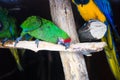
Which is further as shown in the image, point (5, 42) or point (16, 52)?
point (16, 52)

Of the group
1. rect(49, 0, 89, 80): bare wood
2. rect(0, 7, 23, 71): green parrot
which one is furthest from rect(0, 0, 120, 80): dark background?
rect(49, 0, 89, 80): bare wood

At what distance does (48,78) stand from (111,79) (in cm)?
68

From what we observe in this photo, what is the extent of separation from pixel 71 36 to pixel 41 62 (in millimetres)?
Answer: 1191

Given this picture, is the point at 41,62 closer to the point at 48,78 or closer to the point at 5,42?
the point at 48,78

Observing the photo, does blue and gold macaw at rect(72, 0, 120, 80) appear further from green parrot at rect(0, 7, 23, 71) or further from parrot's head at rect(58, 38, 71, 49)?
green parrot at rect(0, 7, 23, 71)

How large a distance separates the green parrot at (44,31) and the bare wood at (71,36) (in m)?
0.11

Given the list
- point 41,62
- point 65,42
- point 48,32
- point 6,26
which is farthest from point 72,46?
point 41,62

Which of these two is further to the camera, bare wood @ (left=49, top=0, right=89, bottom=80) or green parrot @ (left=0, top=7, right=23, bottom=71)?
green parrot @ (left=0, top=7, right=23, bottom=71)

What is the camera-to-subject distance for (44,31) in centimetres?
195

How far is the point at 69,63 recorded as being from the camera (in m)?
2.01

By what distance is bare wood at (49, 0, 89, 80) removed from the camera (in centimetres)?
200

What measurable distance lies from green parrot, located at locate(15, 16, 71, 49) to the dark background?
878 millimetres

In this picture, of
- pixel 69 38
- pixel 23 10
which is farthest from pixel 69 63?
pixel 23 10

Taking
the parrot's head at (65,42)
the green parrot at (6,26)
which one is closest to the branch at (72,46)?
the parrot's head at (65,42)
